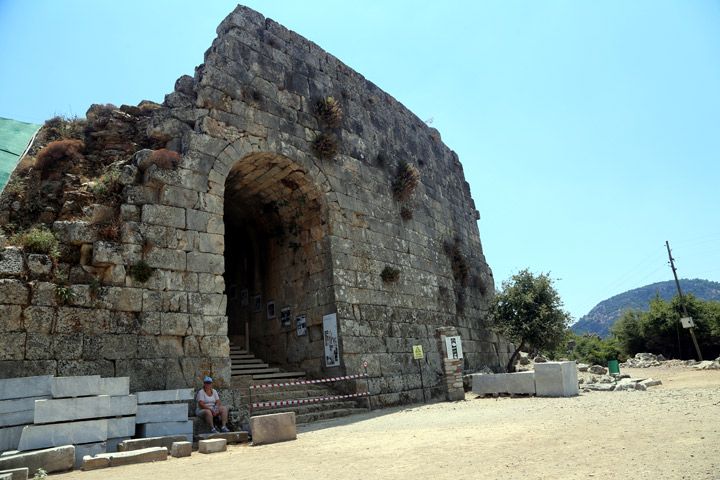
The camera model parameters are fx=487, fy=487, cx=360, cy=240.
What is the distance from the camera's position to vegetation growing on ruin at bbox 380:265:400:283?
12805 millimetres

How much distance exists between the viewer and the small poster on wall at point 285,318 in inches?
491

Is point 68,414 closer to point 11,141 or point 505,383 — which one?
point 11,141

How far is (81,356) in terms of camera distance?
725 centimetres

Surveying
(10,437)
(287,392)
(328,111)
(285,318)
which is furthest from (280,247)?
(10,437)

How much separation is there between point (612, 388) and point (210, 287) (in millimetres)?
9567

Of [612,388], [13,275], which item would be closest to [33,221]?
[13,275]

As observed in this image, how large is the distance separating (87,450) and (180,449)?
122cm

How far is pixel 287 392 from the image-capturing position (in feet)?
32.8

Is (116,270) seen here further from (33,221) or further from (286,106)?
(286,106)

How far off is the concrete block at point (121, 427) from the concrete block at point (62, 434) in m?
0.15

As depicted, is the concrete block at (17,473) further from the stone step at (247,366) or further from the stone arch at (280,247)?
the stone arch at (280,247)

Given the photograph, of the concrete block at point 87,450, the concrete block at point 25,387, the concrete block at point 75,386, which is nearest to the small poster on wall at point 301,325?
the concrete block at point 75,386

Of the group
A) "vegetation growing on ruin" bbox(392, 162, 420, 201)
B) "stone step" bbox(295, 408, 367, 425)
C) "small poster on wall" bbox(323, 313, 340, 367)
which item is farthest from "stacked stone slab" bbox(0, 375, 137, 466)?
"vegetation growing on ruin" bbox(392, 162, 420, 201)

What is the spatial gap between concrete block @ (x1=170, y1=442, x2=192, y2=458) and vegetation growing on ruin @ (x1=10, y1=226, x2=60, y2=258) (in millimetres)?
3574
